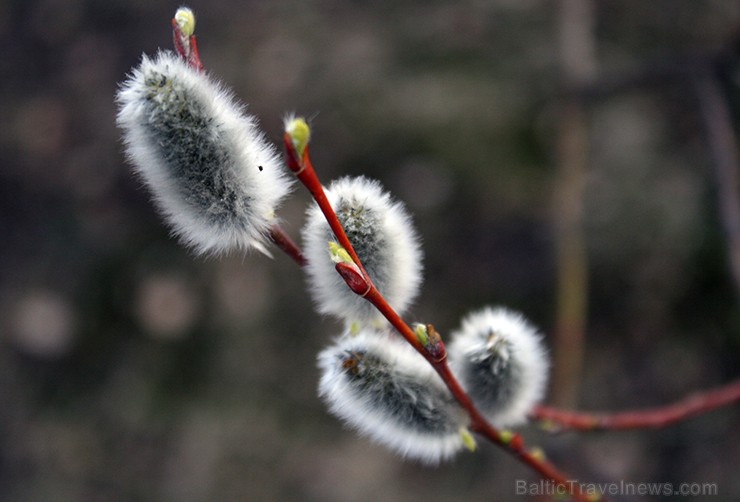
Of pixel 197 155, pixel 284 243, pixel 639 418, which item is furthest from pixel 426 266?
pixel 197 155

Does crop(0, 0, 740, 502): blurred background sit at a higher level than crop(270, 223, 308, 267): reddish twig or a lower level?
higher

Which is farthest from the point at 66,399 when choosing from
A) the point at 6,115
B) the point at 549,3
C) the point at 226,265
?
the point at 549,3

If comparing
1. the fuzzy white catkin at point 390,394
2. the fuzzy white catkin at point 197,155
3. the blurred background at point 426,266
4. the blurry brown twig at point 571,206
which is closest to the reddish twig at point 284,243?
the fuzzy white catkin at point 197,155

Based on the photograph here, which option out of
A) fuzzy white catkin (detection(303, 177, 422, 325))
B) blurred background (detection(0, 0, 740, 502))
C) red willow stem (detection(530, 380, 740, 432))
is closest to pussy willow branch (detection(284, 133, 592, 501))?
fuzzy white catkin (detection(303, 177, 422, 325))

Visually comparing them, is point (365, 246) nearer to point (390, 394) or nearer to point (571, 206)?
point (390, 394)

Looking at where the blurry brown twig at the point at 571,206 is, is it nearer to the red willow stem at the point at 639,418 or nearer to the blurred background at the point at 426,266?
the blurred background at the point at 426,266

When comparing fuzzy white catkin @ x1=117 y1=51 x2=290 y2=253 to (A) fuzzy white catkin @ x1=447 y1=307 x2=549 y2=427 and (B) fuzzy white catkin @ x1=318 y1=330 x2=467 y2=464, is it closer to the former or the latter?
(B) fuzzy white catkin @ x1=318 y1=330 x2=467 y2=464
